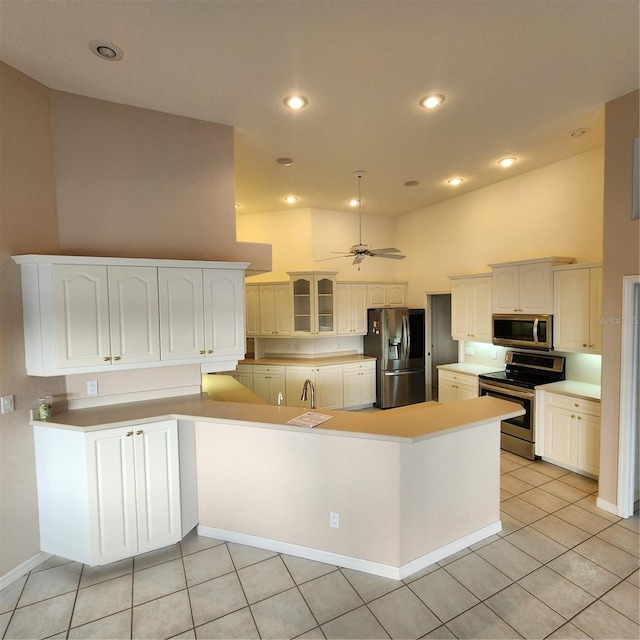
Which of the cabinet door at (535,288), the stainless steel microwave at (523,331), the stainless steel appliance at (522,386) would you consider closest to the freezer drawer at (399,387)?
the stainless steel appliance at (522,386)

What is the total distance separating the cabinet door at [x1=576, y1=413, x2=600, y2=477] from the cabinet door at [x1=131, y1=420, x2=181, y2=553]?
3756 millimetres

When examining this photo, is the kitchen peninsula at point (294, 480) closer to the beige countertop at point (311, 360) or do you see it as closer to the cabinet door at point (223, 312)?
the cabinet door at point (223, 312)

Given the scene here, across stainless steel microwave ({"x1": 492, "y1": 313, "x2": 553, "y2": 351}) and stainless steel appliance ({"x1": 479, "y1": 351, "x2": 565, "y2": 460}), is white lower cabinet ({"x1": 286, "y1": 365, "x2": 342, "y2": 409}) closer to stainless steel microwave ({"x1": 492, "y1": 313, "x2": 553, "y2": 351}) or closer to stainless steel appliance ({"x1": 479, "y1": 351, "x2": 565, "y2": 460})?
stainless steel appliance ({"x1": 479, "y1": 351, "x2": 565, "y2": 460})

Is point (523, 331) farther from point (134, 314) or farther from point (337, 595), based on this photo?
point (134, 314)

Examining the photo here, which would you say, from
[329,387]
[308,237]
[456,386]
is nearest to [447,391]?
[456,386]

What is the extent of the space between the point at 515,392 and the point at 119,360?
4.06 meters

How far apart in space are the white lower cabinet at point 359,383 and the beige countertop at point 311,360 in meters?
0.12

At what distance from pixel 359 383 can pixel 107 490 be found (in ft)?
13.1

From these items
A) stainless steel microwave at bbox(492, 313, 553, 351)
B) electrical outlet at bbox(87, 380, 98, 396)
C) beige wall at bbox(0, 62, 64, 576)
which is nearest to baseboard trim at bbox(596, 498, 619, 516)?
stainless steel microwave at bbox(492, 313, 553, 351)

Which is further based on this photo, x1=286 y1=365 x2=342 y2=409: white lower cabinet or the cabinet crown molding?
x1=286 y1=365 x2=342 y2=409: white lower cabinet

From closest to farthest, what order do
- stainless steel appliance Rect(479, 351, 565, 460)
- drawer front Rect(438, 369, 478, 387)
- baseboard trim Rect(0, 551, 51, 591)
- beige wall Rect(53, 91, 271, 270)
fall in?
baseboard trim Rect(0, 551, 51, 591) → beige wall Rect(53, 91, 271, 270) → stainless steel appliance Rect(479, 351, 565, 460) → drawer front Rect(438, 369, 478, 387)

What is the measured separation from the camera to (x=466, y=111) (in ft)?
9.41

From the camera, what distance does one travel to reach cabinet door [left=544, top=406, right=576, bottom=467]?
3.48 metres

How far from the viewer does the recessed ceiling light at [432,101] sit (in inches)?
104
